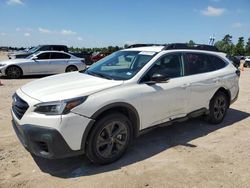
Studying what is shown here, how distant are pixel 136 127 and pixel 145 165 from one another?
23.6 inches

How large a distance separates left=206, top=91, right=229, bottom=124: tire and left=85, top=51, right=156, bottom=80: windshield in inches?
77.1

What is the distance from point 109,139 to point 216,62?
11.1 feet

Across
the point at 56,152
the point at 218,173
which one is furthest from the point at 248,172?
the point at 56,152

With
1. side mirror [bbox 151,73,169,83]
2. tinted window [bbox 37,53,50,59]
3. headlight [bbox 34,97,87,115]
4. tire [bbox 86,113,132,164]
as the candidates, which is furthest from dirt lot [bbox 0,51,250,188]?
tinted window [bbox 37,53,50,59]

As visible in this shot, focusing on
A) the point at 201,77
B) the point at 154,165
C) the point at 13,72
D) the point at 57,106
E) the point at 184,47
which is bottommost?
the point at 154,165

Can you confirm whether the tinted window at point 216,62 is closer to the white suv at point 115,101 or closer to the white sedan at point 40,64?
the white suv at point 115,101

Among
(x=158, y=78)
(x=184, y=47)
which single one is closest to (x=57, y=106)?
(x=158, y=78)

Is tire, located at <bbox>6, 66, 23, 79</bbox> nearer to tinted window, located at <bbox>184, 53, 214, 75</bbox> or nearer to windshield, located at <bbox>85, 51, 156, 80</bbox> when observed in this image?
windshield, located at <bbox>85, 51, 156, 80</bbox>

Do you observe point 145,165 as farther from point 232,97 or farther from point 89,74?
point 232,97

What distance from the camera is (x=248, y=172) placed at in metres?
4.25

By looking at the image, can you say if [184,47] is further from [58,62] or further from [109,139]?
[58,62]

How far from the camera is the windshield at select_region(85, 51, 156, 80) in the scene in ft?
15.7

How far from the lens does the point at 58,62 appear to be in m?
15.2

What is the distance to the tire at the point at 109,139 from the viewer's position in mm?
4055
